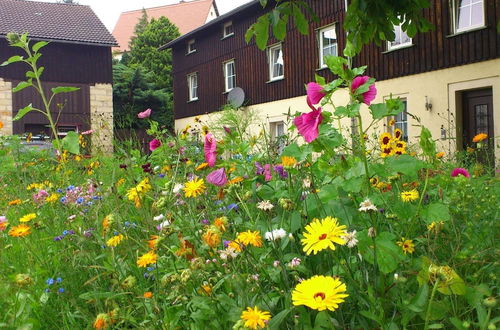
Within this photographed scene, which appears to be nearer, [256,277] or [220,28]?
[256,277]

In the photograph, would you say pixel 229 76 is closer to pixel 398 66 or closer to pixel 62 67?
pixel 62 67

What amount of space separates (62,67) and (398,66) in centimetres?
1558

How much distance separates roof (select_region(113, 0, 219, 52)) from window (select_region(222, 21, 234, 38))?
2586 centimetres

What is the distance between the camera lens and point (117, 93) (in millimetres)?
28969

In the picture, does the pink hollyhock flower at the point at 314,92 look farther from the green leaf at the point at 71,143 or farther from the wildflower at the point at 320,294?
the green leaf at the point at 71,143

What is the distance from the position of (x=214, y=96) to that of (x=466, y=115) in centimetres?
1204

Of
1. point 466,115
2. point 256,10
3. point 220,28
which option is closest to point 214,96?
point 220,28

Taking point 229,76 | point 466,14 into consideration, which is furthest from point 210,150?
point 229,76

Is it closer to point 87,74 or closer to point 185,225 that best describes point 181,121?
point 87,74

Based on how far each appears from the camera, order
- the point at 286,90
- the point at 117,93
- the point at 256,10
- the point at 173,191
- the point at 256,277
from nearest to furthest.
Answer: the point at 256,277 < the point at 173,191 < the point at 286,90 < the point at 256,10 < the point at 117,93

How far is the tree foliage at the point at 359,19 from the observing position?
317cm

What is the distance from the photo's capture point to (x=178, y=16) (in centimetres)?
4794

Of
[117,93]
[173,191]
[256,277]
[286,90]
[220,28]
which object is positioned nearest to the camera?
[256,277]

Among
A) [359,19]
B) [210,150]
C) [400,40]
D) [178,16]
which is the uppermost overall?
[178,16]
